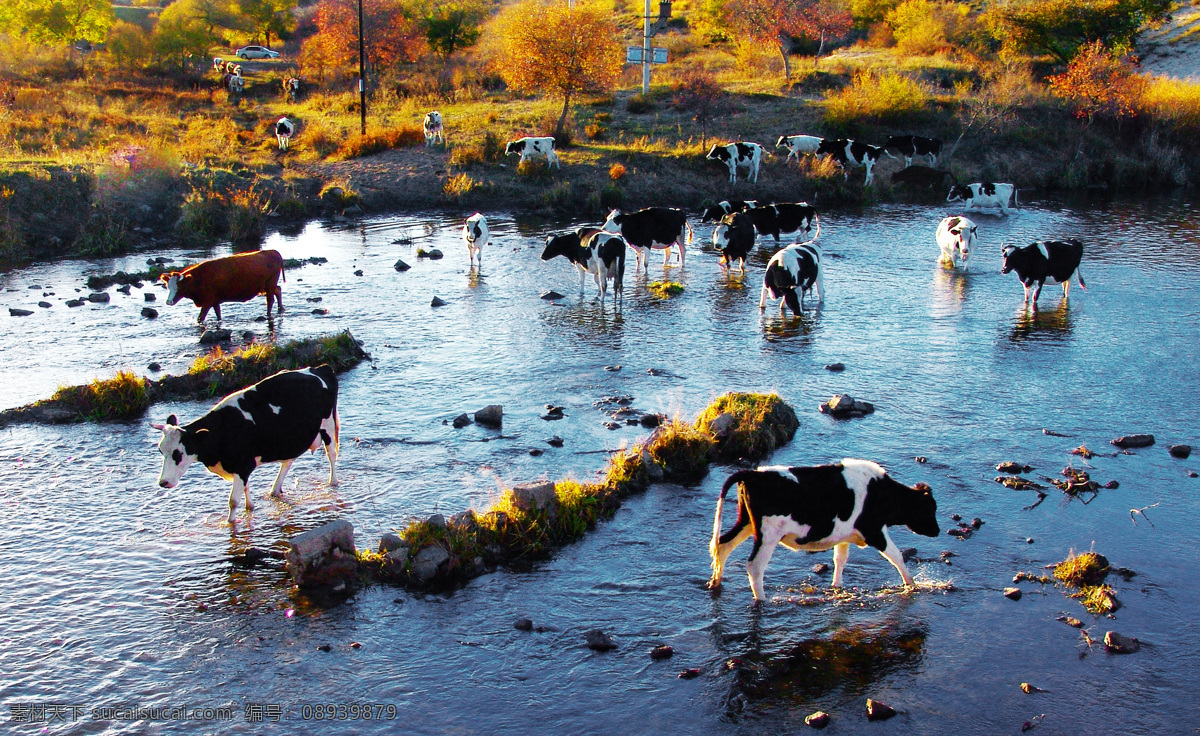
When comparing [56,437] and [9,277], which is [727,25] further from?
[56,437]

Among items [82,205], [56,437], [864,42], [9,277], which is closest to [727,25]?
[864,42]

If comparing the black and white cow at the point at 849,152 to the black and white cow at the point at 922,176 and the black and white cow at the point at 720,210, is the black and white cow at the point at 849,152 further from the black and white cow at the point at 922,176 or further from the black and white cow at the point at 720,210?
the black and white cow at the point at 720,210

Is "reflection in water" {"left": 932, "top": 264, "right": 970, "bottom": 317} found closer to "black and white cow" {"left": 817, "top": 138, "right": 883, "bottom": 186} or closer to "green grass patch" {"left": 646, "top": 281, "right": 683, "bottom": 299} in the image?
"green grass patch" {"left": 646, "top": 281, "right": 683, "bottom": 299}

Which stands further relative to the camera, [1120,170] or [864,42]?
[864,42]

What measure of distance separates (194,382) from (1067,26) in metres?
48.0

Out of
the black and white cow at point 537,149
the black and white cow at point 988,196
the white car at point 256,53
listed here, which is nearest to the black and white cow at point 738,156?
the black and white cow at point 537,149

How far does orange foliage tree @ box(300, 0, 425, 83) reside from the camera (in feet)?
155

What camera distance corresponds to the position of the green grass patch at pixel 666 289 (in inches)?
746

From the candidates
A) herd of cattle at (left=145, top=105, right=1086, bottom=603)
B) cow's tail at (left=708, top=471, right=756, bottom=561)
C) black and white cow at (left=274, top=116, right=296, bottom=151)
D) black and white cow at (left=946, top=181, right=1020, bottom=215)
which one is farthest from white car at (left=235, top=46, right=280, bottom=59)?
cow's tail at (left=708, top=471, right=756, bottom=561)

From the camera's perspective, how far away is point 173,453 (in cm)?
884

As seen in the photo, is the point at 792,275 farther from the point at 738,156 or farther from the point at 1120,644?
the point at 738,156

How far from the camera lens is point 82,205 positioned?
23.1 meters

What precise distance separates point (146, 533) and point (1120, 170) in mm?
35267

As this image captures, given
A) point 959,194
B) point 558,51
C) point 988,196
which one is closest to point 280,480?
point 988,196
